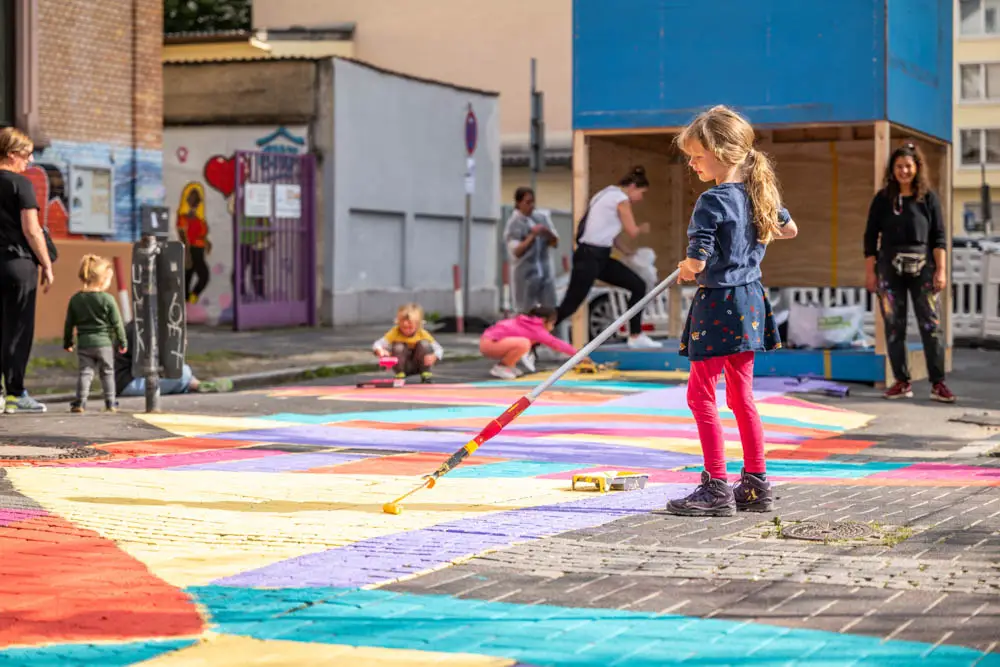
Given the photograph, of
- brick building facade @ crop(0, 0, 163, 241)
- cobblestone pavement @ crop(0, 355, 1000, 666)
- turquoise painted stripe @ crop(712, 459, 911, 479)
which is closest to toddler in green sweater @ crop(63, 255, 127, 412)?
cobblestone pavement @ crop(0, 355, 1000, 666)

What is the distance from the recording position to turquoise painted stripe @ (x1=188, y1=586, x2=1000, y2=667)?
13.3 feet

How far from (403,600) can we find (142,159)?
17816 mm

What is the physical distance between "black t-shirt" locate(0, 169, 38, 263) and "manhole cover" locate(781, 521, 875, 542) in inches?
272

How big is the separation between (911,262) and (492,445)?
16.9 ft

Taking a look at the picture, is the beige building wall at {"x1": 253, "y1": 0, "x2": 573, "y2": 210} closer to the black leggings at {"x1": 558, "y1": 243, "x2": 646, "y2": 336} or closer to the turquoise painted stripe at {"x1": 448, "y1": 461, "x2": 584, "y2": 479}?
the black leggings at {"x1": 558, "y1": 243, "x2": 646, "y2": 336}

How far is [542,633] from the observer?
4316 mm

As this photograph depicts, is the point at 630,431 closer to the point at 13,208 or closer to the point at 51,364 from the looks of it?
the point at 13,208

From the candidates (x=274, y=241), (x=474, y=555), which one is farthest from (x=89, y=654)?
(x=274, y=241)

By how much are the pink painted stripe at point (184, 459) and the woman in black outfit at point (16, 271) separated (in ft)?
9.50

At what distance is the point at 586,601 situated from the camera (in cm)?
471

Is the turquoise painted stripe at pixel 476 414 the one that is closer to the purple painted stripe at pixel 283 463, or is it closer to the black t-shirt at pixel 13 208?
the purple painted stripe at pixel 283 463

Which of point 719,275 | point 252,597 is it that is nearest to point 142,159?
point 719,275

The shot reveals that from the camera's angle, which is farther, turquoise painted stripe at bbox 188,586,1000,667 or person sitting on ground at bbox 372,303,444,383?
person sitting on ground at bbox 372,303,444,383

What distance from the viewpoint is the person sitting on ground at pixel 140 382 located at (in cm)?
1232
